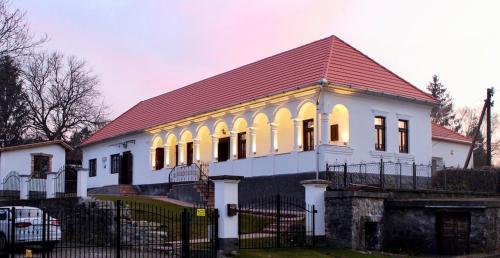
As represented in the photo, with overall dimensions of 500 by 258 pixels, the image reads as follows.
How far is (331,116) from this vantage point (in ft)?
92.2

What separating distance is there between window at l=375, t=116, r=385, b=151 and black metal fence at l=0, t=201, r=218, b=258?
9.86 meters

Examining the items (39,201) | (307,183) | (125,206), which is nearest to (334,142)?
(307,183)

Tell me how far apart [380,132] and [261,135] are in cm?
588

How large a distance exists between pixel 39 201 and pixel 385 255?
580 inches

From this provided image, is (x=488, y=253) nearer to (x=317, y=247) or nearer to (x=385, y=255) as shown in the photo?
(x=385, y=255)

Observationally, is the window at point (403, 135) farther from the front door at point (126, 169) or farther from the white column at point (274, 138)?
the front door at point (126, 169)

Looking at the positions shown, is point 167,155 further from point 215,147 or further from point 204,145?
point 215,147

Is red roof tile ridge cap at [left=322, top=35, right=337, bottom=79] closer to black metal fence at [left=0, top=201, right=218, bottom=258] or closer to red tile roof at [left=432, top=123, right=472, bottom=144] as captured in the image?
black metal fence at [left=0, top=201, right=218, bottom=258]

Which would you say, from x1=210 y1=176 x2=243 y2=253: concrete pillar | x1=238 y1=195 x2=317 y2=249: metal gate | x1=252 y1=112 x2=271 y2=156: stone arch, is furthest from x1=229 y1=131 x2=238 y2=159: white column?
x1=210 y1=176 x2=243 y2=253: concrete pillar

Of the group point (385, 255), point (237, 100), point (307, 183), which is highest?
point (237, 100)

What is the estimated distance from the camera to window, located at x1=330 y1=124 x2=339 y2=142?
28.0m

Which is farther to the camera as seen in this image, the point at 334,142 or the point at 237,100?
the point at 237,100

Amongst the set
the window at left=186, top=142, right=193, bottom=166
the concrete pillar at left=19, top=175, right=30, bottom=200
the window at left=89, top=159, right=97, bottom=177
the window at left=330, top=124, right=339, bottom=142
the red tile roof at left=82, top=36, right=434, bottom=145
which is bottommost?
the concrete pillar at left=19, top=175, right=30, bottom=200

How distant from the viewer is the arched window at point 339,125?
27.4 meters
